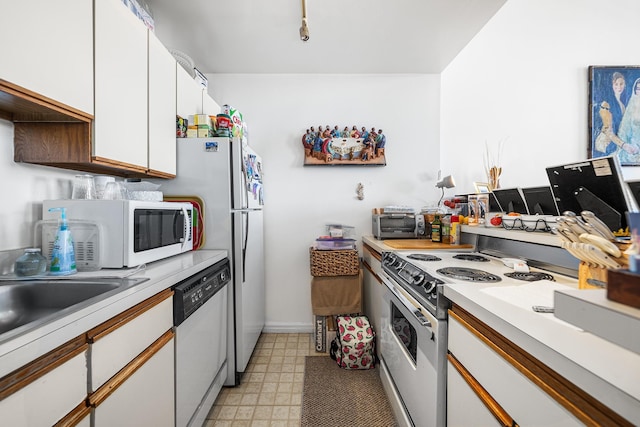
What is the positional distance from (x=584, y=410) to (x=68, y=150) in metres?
1.88

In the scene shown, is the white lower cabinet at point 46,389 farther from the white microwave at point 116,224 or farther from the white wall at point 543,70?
the white wall at point 543,70

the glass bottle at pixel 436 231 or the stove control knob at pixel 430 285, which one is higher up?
the glass bottle at pixel 436 231

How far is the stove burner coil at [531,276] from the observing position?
Result: 1.24 meters

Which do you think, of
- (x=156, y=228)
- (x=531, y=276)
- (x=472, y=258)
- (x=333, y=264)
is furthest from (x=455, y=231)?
(x=156, y=228)

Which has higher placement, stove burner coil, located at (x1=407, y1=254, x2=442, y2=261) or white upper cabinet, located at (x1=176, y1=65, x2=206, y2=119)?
white upper cabinet, located at (x1=176, y1=65, x2=206, y2=119)

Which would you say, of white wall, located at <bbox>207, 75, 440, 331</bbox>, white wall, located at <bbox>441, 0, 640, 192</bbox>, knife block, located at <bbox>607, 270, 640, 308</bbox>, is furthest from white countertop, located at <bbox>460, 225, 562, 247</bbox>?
white wall, located at <bbox>207, 75, 440, 331</bbox>

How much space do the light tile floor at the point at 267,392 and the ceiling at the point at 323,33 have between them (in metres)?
2.60

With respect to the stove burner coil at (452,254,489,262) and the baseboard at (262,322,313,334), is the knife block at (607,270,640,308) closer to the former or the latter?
the stove burner coil at (452,254,489,262)

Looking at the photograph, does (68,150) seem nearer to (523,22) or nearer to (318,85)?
(318,85)

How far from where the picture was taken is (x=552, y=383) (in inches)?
26.0

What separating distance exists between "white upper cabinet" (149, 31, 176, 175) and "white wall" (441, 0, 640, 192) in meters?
2.45

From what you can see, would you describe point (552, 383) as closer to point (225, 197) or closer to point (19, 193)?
point (225, 197)

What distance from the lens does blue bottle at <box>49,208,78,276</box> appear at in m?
1.19

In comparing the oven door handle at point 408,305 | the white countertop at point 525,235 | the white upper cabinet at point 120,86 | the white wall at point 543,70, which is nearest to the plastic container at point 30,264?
the white upper cabinet at point 120,86
